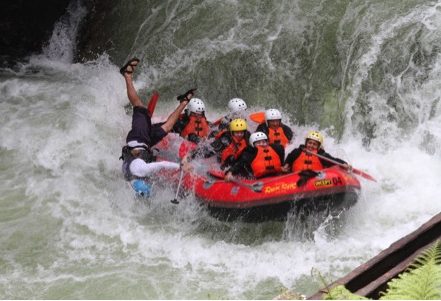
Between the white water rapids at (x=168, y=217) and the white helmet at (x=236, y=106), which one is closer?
the white water rapids at (x=168, y=217)

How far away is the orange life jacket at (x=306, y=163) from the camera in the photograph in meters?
6.80

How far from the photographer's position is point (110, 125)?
9367 millimetres

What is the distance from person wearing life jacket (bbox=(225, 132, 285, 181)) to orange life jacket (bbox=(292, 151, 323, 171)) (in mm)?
204

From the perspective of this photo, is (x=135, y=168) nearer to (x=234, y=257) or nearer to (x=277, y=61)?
(x=234, y=257)

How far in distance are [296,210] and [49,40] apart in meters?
8.72

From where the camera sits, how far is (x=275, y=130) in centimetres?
771

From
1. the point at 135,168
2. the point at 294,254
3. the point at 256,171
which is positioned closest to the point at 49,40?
the point at 135,168

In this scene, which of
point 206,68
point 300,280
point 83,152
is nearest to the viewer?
point 300,280

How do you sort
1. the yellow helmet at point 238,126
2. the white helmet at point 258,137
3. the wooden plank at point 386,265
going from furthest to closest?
the yellow helmet at point 238,126
the white helmet at point 258,137
the wooden plank at point 386,265

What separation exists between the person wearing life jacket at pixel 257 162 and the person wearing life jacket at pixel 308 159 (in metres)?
0.14

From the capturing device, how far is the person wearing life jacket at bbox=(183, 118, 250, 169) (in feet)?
23.9

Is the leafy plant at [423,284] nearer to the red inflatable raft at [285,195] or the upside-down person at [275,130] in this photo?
the red inflatable raft at [285,195]

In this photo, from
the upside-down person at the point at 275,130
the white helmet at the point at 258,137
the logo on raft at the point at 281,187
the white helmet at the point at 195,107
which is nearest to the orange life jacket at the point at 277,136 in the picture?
the upside-down person at the point at 275,130

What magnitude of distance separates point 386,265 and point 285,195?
8.95 ft
